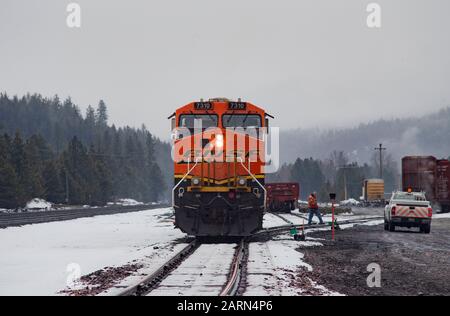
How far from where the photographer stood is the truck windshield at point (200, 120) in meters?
19.6

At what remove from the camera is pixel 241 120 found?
19.7 metres

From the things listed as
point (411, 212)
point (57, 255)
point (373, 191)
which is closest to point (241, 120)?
point (57, 255)

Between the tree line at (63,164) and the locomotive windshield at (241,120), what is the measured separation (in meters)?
46.0

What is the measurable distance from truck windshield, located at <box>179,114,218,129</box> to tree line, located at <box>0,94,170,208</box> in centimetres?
4530

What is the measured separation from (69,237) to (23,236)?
216 cm

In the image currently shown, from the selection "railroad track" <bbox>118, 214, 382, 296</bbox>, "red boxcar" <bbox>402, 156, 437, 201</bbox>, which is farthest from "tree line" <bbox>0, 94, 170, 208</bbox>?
"railroad track" <bbox>118, 214, 382, 296</bbox>

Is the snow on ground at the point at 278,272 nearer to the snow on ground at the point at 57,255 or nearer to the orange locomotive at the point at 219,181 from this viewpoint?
the orange locomotive at the point at 219,181

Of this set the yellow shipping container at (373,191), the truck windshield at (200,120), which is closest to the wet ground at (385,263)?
the truck windshield at (200,120)

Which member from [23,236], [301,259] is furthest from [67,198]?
[301,259]

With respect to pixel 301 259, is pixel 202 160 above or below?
above

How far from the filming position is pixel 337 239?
22719 millimetres

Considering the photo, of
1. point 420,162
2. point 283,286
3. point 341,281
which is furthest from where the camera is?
point 420,162

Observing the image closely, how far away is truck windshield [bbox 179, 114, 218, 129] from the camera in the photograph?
64.3 feet
